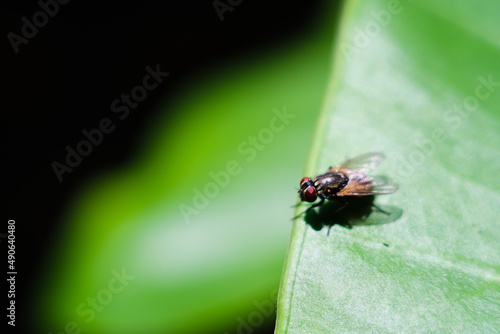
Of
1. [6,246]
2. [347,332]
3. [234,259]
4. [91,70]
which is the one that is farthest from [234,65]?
[347,332]

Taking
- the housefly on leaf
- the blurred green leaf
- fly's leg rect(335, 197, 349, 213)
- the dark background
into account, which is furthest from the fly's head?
the dark background

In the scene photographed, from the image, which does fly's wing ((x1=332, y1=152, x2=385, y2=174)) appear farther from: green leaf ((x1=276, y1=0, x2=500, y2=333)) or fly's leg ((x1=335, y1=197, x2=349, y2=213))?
fly's leg ((x1=335, y1=197, x2=349, y2=213))

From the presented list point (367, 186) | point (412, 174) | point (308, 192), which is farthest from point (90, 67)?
point (412, 174)

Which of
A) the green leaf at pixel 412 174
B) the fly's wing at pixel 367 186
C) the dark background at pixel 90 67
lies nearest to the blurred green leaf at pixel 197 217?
the dark background at pixel 90 67

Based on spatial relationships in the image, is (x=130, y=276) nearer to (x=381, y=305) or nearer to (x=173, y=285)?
(x=173, y=285)

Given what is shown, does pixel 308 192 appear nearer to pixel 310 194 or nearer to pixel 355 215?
pixel 310 194
